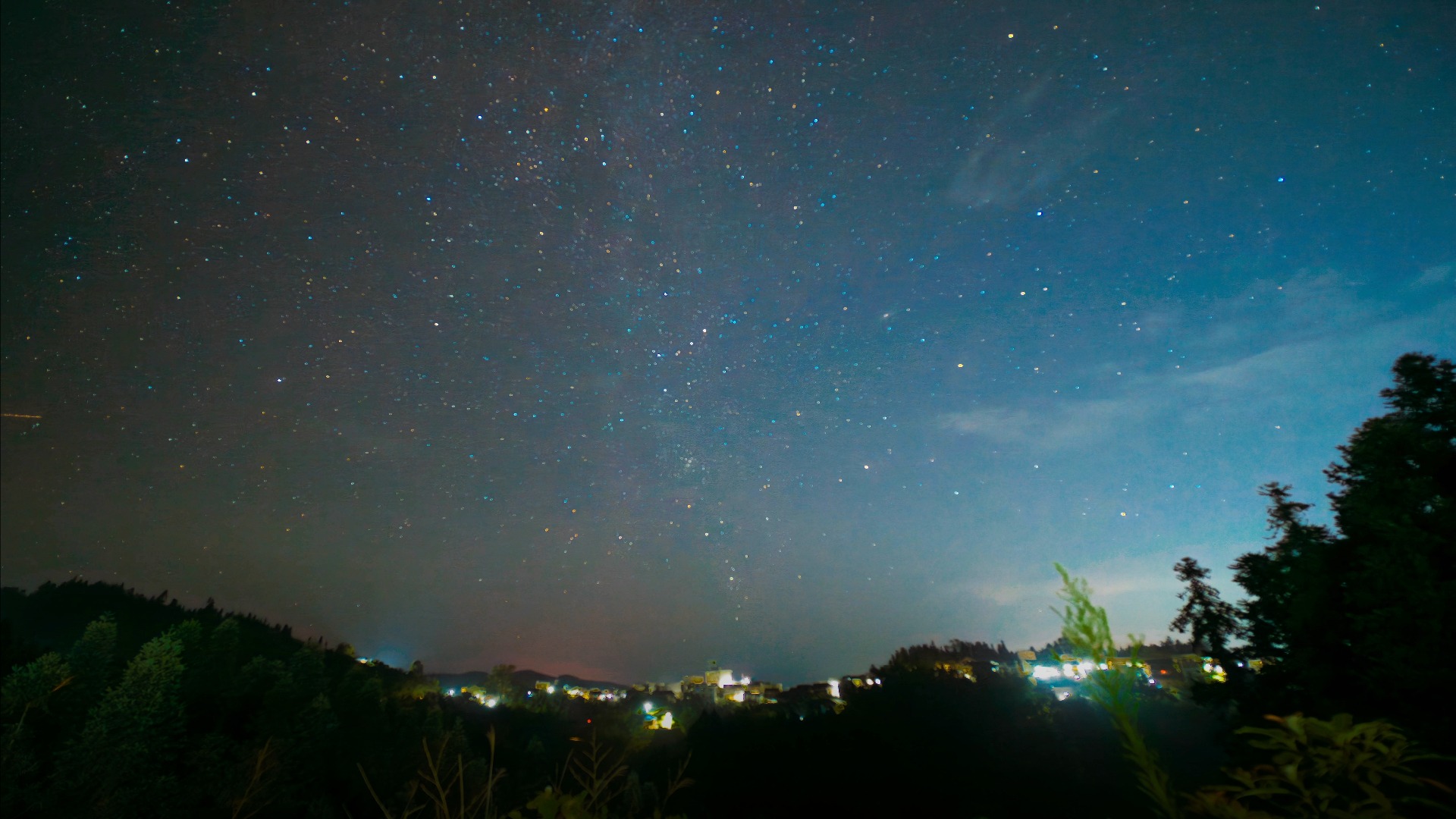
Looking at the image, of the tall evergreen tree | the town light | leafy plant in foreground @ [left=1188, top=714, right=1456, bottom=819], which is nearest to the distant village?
the town light

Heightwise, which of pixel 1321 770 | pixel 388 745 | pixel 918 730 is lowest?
pixel 388 745

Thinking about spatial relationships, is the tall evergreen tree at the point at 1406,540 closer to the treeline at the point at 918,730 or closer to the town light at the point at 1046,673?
the treeline at the point at 918,730

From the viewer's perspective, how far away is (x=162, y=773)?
3575 centimetres

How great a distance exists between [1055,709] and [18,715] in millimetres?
71897

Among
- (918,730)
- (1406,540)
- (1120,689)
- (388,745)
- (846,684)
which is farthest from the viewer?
(846,684)

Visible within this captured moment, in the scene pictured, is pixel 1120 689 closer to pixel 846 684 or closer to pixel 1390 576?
pixel 1390 576

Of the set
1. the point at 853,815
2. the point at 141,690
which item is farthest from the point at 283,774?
the point at 853,815

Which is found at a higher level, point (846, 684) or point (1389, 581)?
point (1389, 581)

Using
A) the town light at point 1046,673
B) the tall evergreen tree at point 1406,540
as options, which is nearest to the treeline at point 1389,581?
the tall evergreen tree at point 1406,540

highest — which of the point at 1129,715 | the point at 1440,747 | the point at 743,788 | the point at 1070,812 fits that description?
the point at 1129,715

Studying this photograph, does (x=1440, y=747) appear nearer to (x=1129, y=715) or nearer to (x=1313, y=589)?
(x=1313, y=589)

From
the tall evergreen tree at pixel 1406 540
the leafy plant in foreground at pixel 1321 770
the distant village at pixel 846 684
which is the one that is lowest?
the distant village at pixel 846 684

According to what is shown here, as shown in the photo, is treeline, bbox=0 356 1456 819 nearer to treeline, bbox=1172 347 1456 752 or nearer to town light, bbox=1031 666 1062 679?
treeline, bbox=1172 347 1456 752

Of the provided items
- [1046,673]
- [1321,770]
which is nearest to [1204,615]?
[1321,770]
